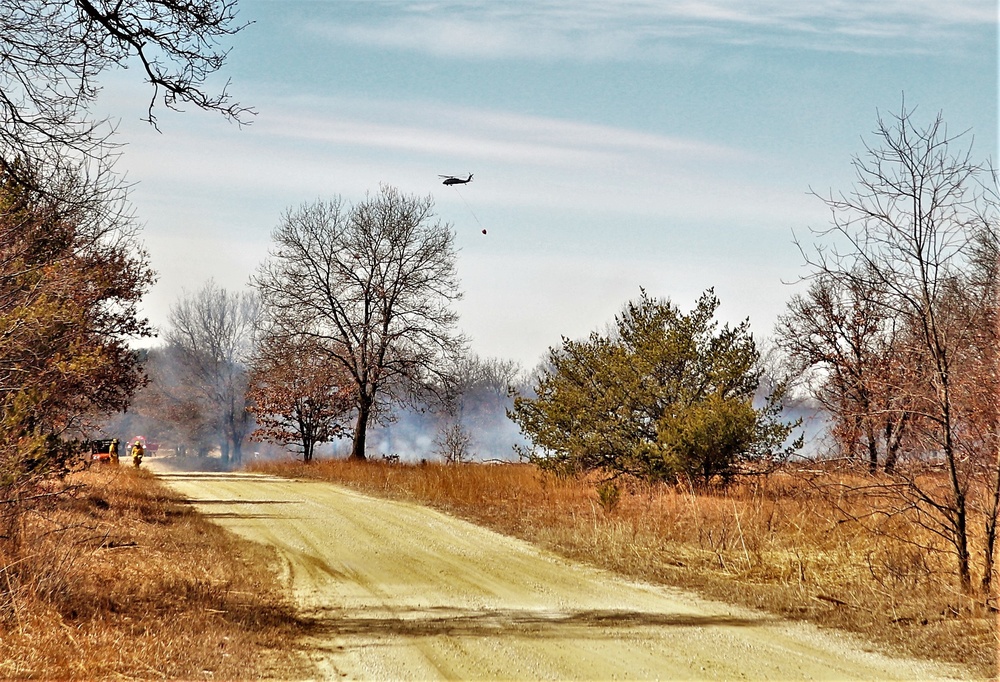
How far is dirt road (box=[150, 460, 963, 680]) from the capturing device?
679 centimetres

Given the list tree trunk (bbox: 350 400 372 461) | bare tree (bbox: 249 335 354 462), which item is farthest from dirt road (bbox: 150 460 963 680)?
tree trunk (bbox: 350 400 372 461)

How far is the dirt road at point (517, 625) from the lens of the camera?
679cm

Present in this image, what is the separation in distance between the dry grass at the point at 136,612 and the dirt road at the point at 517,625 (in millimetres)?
544

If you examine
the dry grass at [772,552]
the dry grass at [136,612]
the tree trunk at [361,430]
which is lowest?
the dry grass at [136,612]

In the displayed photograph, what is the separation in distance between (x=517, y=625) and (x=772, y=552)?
4749 mm

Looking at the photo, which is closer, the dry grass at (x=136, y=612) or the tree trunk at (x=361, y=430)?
the dry grass at (x=136, y=612)

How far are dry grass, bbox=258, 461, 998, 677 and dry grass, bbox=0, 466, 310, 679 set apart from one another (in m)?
4.91

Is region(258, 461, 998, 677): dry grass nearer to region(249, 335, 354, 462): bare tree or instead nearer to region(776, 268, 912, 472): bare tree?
region(776, 268, 912, 472): bare tree

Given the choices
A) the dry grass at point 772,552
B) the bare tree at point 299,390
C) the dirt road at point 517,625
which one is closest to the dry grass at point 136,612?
the dirt road at point 517,625

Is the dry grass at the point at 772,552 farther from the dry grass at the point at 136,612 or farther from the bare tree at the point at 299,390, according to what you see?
the bare tree at the point at 299,390

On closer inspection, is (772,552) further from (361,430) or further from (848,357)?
(361,430)

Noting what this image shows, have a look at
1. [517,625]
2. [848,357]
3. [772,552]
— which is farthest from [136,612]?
[848,357]

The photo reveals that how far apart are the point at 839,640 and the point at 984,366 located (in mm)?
4014

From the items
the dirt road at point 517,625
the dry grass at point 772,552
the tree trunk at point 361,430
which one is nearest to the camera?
the dirt road at point 517,625
